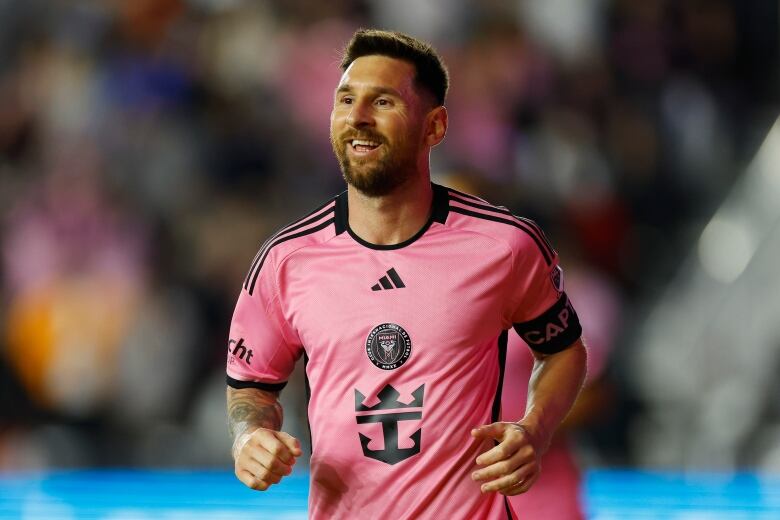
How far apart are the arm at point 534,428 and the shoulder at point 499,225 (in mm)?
275

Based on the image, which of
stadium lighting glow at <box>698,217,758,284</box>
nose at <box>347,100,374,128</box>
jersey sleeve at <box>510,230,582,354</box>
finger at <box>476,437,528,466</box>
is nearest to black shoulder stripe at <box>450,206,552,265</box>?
jersey sleeve at <box>510,230,582,354</box>

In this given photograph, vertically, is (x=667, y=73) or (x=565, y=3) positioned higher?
(x=565, y=3)

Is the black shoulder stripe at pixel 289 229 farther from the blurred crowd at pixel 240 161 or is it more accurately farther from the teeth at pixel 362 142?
the blurred crowd at pixel 240 161

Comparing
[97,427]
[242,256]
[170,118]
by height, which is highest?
[170,118]

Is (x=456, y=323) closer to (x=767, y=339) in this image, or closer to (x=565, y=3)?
(x=767, y=339)

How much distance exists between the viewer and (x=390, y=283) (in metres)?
3.20

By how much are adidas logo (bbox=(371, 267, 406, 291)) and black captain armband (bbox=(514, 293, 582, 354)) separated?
0.36 meters

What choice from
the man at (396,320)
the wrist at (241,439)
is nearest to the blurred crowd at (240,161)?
the man at (396,320)

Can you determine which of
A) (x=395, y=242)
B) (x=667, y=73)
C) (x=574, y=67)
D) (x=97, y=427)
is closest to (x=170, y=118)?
(x=97, y=427)

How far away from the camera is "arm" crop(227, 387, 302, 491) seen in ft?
9.36

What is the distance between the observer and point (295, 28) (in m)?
9.05

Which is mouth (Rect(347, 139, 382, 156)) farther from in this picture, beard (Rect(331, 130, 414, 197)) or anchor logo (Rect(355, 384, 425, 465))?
anchor logo (Rect(355, 384, 425, 465))

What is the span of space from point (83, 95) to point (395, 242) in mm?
6266

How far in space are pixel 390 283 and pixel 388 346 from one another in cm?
17
